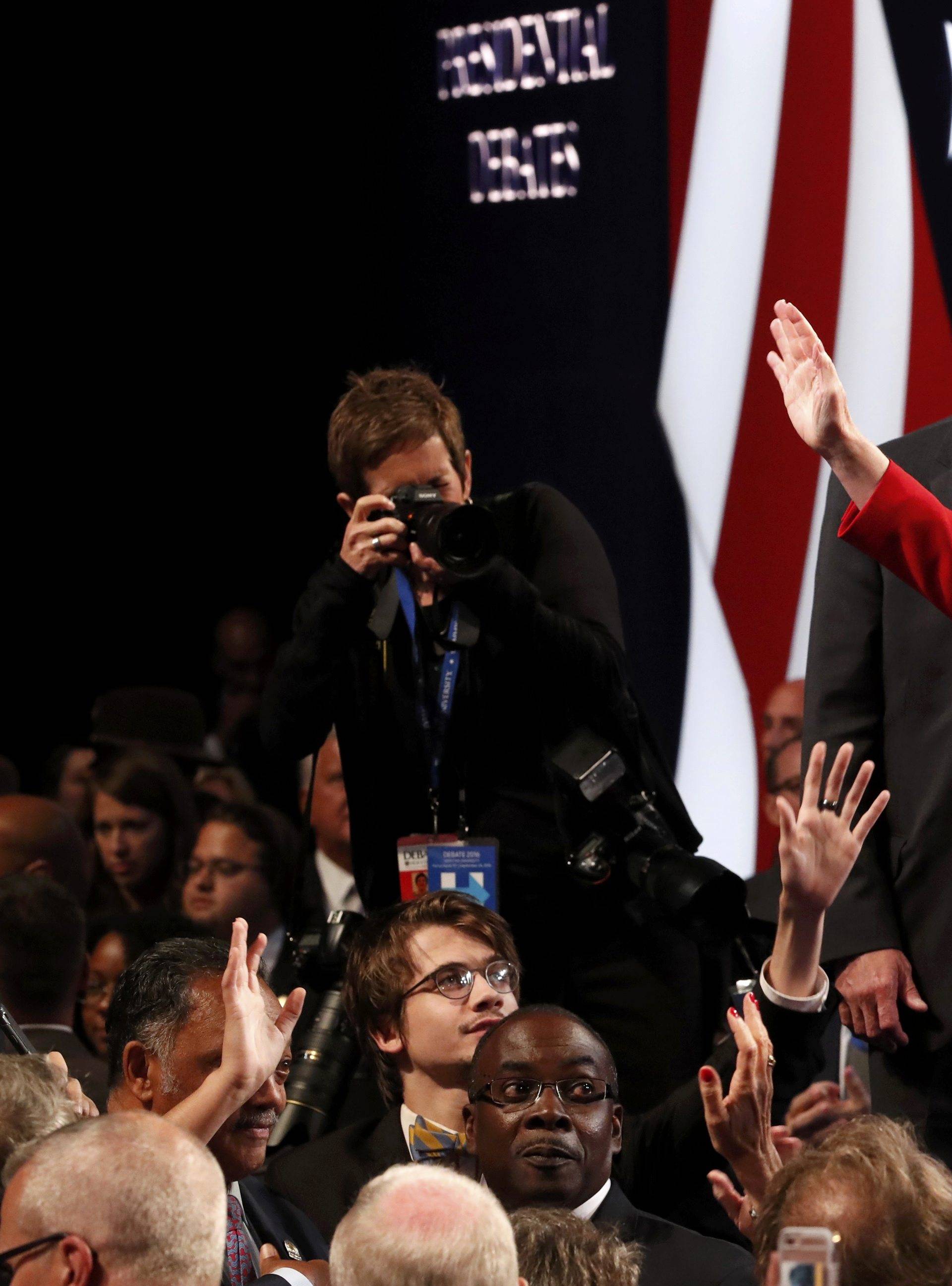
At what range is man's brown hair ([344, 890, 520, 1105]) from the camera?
3104 mm

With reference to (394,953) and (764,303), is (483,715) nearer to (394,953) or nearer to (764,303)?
(394,953)

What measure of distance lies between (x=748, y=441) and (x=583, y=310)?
65 cm

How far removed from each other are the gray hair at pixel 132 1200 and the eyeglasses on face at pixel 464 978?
50.2 inches

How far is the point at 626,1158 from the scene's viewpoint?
2.99 m

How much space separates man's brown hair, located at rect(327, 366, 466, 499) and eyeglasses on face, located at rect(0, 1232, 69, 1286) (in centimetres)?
179

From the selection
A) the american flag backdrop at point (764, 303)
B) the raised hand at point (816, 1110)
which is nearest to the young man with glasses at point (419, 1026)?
the raised hand at point (816, 1110)

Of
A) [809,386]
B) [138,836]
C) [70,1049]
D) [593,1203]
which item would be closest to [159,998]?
[593,1203]

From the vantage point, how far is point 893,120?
15.7ft

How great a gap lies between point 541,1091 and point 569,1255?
670mm

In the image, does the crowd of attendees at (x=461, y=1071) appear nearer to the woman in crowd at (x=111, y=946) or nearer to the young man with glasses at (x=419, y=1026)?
the young man with glasses at (x=419, y=1026)

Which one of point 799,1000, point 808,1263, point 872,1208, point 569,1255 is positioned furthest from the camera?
point 799,1000

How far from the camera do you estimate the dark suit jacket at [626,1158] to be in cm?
292

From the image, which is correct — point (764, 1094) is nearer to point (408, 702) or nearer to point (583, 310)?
point (408, 702)

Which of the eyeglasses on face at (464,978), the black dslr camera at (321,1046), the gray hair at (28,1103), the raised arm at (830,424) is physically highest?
the raised arm at (830,424)
